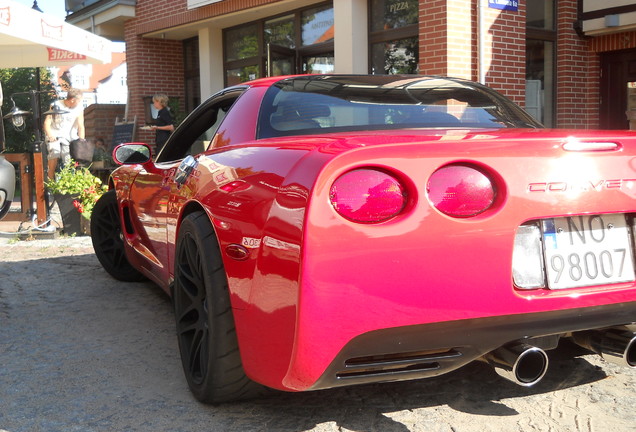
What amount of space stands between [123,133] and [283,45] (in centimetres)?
440

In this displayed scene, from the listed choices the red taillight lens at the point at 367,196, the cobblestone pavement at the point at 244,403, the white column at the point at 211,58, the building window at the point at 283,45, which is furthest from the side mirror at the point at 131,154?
the white column at the point at 211,58

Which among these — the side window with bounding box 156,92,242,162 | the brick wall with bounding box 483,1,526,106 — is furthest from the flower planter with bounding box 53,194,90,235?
the brick wall with bounding box 483,1,526,106

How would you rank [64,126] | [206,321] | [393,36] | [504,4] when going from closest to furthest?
[206,321] < [504,4] < [393,36] < [64,126]

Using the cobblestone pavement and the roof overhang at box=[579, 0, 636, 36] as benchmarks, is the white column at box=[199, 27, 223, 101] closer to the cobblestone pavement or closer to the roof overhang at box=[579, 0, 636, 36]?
the roof overhang at box=[579, 0, 636, 36]

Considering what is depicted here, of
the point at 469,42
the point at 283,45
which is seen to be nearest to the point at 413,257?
the point at 469,42

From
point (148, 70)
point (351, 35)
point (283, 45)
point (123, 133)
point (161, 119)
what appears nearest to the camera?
point (351, 35)

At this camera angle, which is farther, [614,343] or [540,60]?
[540,60]

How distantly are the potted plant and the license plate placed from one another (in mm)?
7054

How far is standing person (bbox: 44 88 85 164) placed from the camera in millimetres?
10836

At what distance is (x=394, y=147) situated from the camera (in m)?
2.22

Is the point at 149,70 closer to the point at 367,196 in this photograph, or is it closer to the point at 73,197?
the point at 73,197

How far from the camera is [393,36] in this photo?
10.2m

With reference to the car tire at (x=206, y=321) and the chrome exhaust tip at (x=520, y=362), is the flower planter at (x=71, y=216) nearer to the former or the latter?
the car tire at (x=206, y=321)

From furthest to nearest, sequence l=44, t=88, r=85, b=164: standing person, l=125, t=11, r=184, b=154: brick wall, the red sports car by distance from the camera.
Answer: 1. l=125, t=11, r=184, b=154: brick wall
2. l=44, t=88, r=85, b=164: standing person
3. the red sports car
